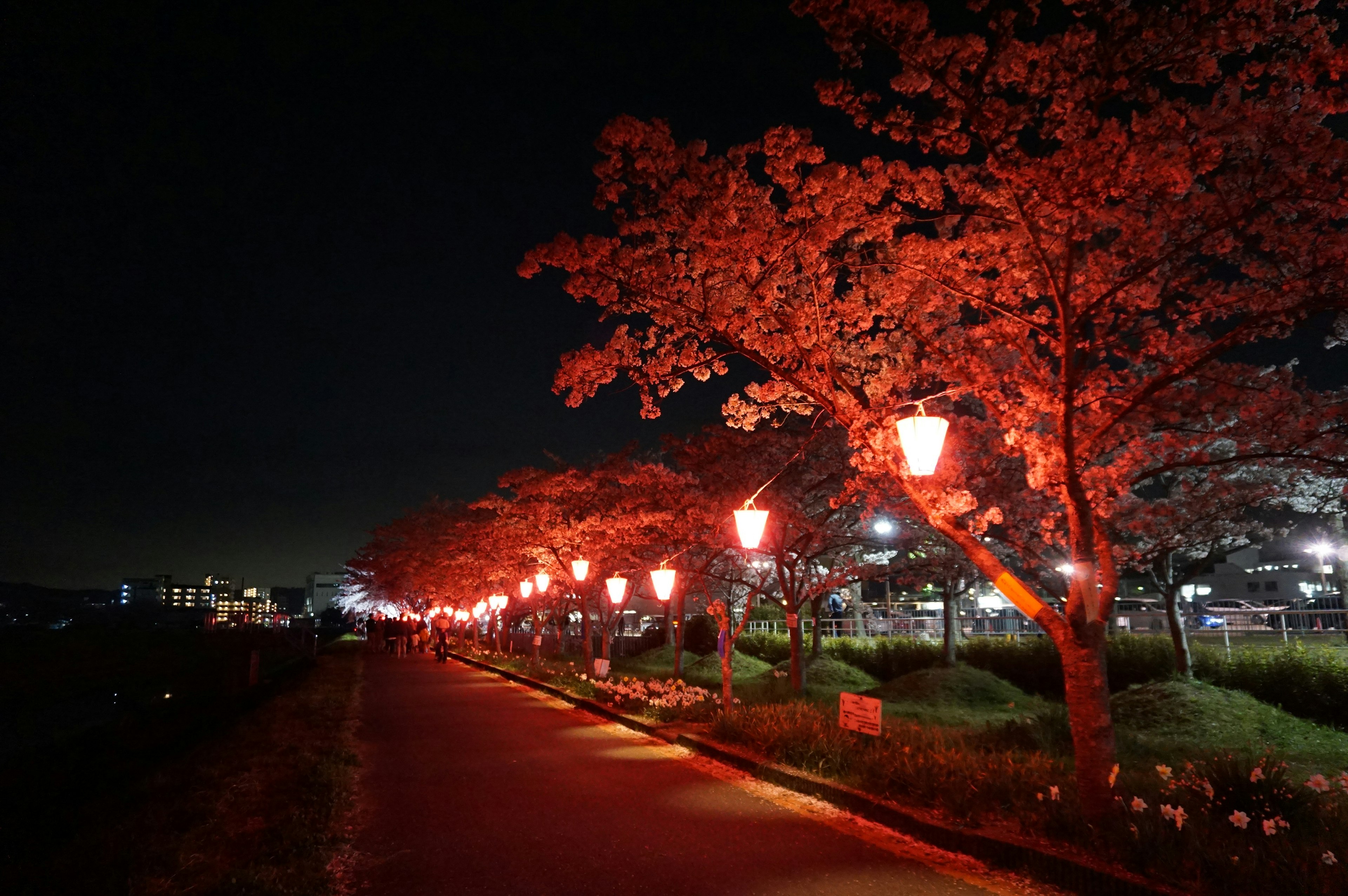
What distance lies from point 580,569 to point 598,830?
44.8 ft

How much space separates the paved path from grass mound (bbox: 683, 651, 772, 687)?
10.7 meters

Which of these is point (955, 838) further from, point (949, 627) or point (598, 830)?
point (949, 627)

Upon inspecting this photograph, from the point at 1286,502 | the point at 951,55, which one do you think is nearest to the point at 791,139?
the point at 951,55

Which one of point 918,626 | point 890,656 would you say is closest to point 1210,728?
point 890,656

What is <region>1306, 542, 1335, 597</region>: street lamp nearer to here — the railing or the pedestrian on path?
the railing

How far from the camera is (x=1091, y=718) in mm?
6535

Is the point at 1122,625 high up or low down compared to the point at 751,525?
down

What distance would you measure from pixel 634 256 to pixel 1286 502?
→ 52.2ft

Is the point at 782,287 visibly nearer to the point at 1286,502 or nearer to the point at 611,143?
the point at 611,143

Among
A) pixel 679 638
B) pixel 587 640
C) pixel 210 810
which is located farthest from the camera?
pixel 679 638

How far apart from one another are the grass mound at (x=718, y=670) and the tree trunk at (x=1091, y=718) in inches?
608

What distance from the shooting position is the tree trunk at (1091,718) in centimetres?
634

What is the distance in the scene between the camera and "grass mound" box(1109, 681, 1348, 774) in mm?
11258

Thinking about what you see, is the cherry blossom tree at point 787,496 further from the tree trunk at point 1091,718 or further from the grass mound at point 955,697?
the tree trunk at point 1091,718
